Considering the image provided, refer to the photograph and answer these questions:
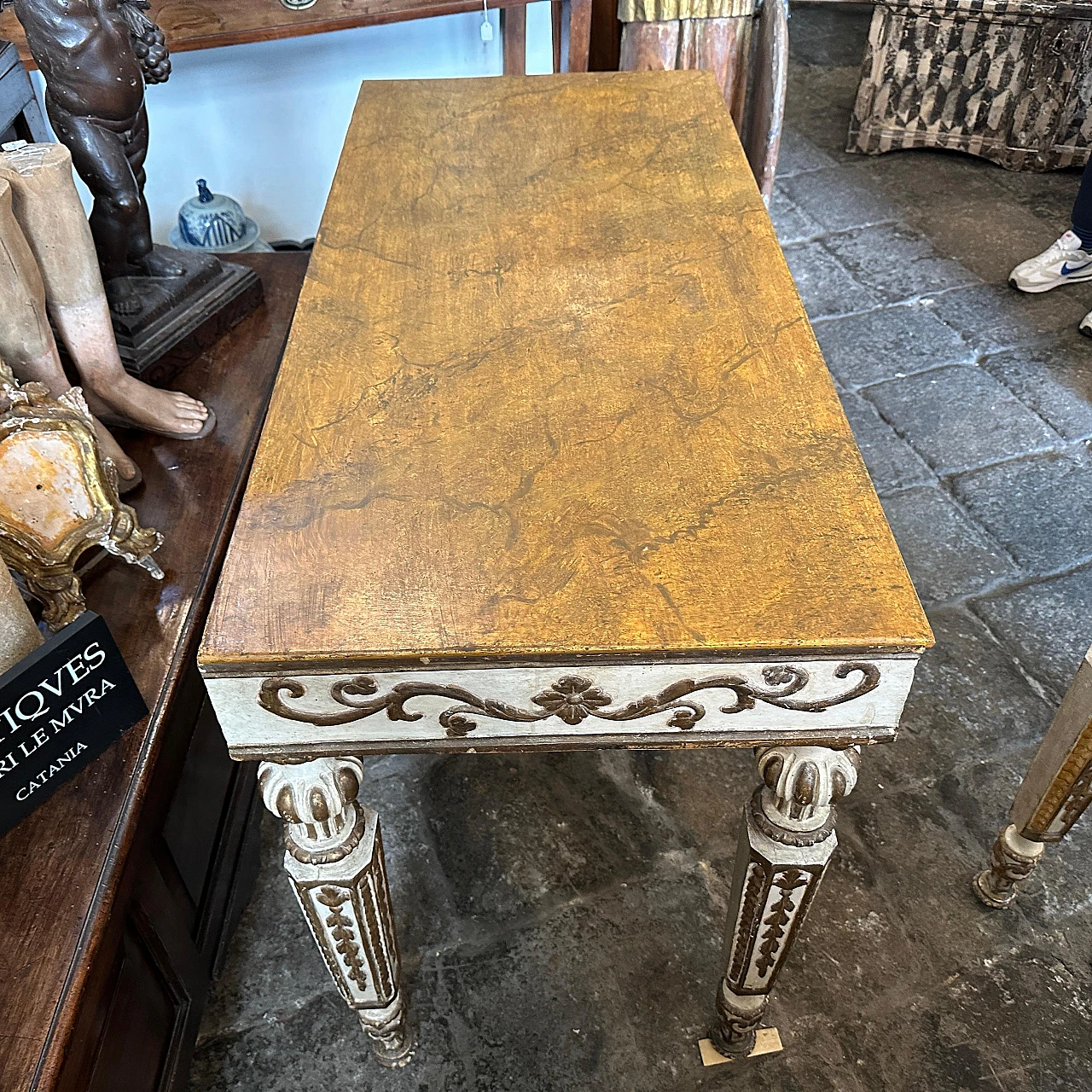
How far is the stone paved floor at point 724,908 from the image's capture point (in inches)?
55.5

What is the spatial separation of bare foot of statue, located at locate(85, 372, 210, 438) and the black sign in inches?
22.4

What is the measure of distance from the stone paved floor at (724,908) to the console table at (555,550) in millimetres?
117

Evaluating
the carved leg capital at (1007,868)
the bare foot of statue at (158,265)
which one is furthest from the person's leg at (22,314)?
the carved leg capital at (1007,868)

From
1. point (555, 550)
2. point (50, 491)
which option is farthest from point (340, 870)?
point (50, 491)

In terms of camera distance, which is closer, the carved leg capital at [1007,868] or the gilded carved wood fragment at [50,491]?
the gilded carved wood fragment at [50,491]

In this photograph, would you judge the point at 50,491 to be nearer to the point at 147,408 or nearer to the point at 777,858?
the point at 147,408

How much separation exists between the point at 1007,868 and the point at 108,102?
5.90ft

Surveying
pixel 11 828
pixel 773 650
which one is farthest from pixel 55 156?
pixel 773 650

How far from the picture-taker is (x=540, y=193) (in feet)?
5.23

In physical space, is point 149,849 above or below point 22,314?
below

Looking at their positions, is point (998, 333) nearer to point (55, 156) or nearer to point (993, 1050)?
point (993, 1050)

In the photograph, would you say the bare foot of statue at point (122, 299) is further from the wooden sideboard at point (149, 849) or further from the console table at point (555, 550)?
the console table at point (555, 550)

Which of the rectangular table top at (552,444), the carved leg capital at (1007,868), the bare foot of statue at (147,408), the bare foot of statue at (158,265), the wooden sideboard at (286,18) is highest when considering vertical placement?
the wooden sideboard at (286,18)

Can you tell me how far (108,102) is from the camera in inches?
60.4
